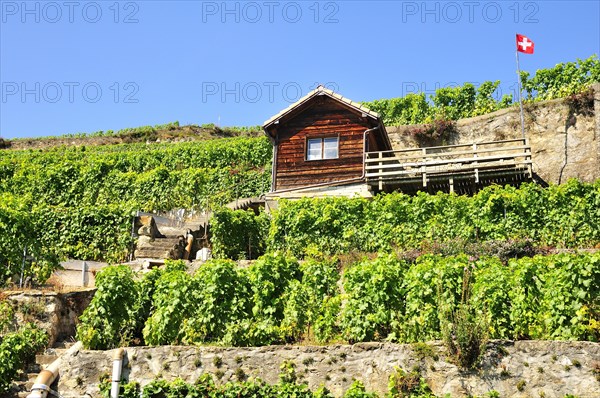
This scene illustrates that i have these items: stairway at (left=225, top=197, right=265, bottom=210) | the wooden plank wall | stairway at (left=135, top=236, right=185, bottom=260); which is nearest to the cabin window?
the wooden plank wall

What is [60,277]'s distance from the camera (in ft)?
71.2

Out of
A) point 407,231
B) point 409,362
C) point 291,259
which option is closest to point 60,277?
point 291,259

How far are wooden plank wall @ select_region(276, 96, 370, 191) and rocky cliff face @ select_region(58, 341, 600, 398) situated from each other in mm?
14796

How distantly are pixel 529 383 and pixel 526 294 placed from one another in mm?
2119

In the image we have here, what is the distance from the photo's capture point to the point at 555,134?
3469 centimetres

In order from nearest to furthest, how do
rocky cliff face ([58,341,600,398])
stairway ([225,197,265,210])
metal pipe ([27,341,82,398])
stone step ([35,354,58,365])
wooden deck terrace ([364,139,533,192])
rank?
rocky cliff face ([58,341,600,398]) < metal pipe ([27,341,82,398]) < stone step ([35,354,58,365]) < wooden deck terrace ([364,139,533,192]) < stairway ([225,197,265,210])

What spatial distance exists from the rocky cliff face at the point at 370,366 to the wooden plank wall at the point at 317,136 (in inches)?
583

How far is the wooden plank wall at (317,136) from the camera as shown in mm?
28891

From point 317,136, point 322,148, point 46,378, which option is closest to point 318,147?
point 322,148

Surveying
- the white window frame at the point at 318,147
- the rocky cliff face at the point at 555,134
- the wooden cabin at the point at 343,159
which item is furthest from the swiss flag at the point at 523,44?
the white window frame at the point at 318,147

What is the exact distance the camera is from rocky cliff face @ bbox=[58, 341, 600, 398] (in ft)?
43.1

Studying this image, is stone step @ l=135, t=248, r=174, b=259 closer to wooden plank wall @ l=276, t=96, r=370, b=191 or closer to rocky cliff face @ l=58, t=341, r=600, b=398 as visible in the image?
wooden plank wall @ l=276, t=96, r=370, b=191

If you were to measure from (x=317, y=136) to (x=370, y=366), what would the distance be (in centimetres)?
1661

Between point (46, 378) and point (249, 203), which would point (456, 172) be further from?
point (46, 378)
